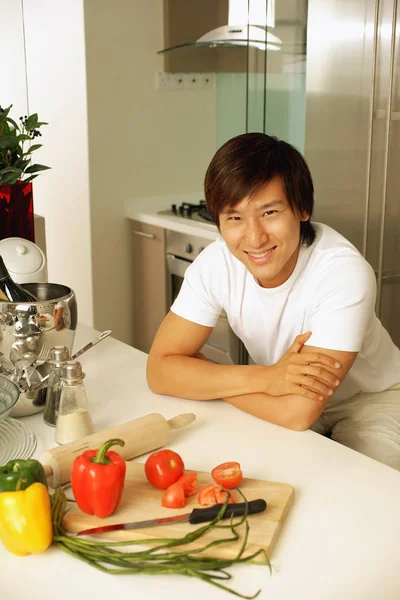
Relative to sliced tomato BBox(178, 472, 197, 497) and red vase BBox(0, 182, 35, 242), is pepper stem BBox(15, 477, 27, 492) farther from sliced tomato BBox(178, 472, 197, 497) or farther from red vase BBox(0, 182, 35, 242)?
red vase BBox(0, 182, 35, 242)

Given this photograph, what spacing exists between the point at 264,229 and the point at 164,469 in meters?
0.69

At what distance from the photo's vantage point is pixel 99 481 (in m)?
1.08

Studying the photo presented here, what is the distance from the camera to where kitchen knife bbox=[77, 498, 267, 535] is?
109cm

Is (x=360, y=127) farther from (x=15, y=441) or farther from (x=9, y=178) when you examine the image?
(x=15, y=441)

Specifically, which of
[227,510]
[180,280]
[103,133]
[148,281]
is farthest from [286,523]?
[103,133]

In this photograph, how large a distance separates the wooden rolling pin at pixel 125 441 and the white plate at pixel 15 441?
4.4 inches

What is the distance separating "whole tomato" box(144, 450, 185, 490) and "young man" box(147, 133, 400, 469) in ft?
1.13

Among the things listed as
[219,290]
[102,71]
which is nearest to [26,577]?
[219,290]

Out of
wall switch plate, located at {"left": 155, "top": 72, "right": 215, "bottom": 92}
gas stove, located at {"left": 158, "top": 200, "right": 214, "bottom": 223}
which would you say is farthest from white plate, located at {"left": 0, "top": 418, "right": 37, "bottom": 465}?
wall switch plate, located at {"left": 155, "top": 72, "right": 215, "bottom": 92}

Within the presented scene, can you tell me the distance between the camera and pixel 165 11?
145 inches

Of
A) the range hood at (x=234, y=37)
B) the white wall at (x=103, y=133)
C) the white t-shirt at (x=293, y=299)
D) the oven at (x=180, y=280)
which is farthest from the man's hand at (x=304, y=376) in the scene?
the white wall at (x=103, y=133)

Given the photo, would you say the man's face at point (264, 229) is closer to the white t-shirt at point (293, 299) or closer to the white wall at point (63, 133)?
the white t-shirt at point (293, 299)

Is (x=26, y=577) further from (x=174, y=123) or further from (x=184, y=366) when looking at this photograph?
(x=174, y=123)

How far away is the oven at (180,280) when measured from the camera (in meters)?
3.31
